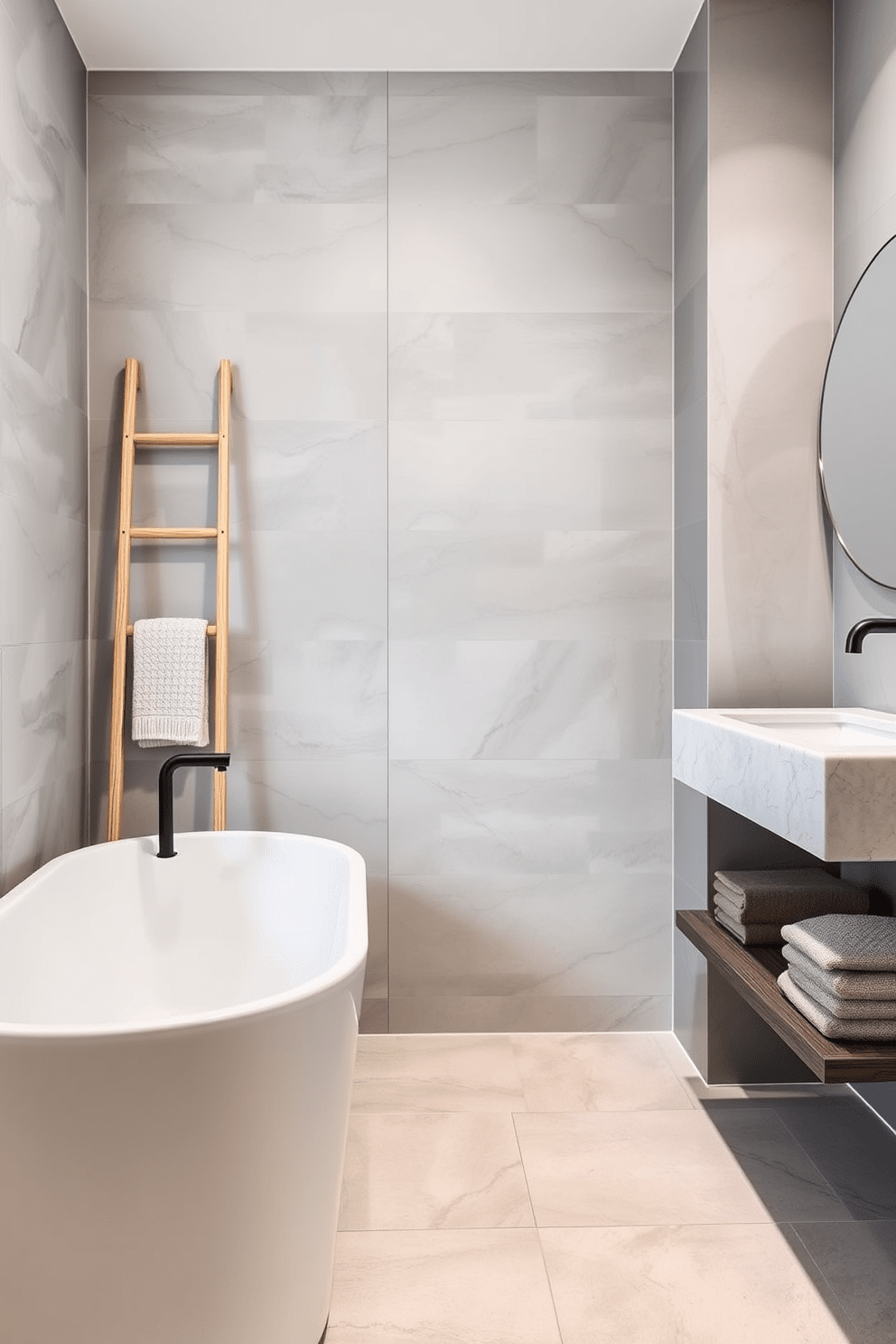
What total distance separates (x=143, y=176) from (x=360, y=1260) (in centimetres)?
262

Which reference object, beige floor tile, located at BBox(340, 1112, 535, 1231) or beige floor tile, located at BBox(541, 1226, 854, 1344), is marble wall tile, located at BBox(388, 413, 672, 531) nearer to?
beige floor tile, located at BBox(340, 1112, 535, 1231)

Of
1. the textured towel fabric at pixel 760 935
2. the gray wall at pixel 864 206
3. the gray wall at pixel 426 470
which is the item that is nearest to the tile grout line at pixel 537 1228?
the gray wall at pixel 426 470

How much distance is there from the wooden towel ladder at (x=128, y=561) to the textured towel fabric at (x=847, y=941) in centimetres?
143

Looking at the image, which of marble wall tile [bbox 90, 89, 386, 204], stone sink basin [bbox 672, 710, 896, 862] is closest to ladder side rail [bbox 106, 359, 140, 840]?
marble wall tile [bbox 90, 89, 386, 204]

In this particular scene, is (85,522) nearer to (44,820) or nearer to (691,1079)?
(44,820)

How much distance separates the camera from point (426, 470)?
2600mm

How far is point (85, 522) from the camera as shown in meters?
2.58

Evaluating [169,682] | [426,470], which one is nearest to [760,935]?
[426,470]

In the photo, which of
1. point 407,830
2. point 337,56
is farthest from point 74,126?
point 407,830

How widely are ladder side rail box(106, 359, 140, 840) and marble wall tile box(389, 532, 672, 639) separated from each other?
0.70 m

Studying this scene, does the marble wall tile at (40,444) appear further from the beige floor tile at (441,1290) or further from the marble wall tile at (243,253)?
the beige floor tile at (441,1290)

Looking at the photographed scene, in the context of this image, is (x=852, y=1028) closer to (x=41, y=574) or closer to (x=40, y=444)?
(x=41, y=574)

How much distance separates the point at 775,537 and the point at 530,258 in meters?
1.02

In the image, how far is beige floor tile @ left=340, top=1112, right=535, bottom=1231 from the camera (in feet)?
5.92
